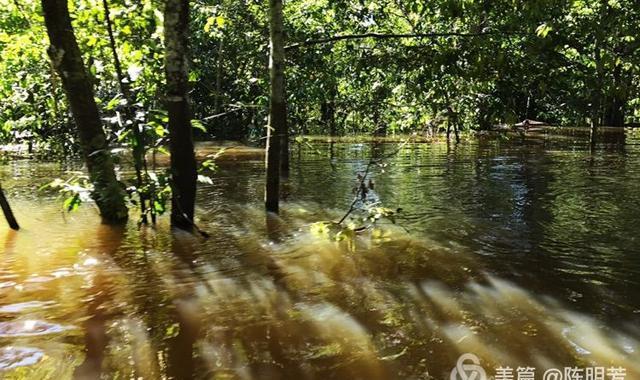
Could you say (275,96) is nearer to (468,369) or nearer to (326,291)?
(326,291)

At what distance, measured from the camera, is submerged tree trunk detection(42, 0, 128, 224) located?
6953 millimetres

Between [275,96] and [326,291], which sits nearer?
[326,291]

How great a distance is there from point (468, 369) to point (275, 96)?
5.03 m

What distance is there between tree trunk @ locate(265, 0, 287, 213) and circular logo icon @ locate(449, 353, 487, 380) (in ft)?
14.2

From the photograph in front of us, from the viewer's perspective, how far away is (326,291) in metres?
4.99

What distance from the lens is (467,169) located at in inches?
519

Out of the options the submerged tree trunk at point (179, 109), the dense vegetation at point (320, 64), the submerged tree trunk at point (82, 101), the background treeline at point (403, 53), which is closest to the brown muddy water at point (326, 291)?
the submerged tree trunk at point (179, 109)

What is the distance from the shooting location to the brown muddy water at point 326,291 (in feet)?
12.1

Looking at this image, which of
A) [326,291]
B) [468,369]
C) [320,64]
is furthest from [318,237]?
[320,64]

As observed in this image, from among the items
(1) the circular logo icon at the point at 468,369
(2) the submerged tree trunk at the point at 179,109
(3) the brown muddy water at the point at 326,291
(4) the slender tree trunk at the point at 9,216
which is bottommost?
(1) the circular logo icon at the point at 468,369

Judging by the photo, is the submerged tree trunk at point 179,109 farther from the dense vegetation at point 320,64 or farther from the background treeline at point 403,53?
the background treeline at point 403,53

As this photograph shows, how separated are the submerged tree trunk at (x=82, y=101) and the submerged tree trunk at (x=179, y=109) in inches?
30.9

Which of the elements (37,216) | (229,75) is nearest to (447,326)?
(37,216)

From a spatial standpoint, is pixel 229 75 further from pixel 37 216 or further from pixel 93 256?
pixel 93 256
